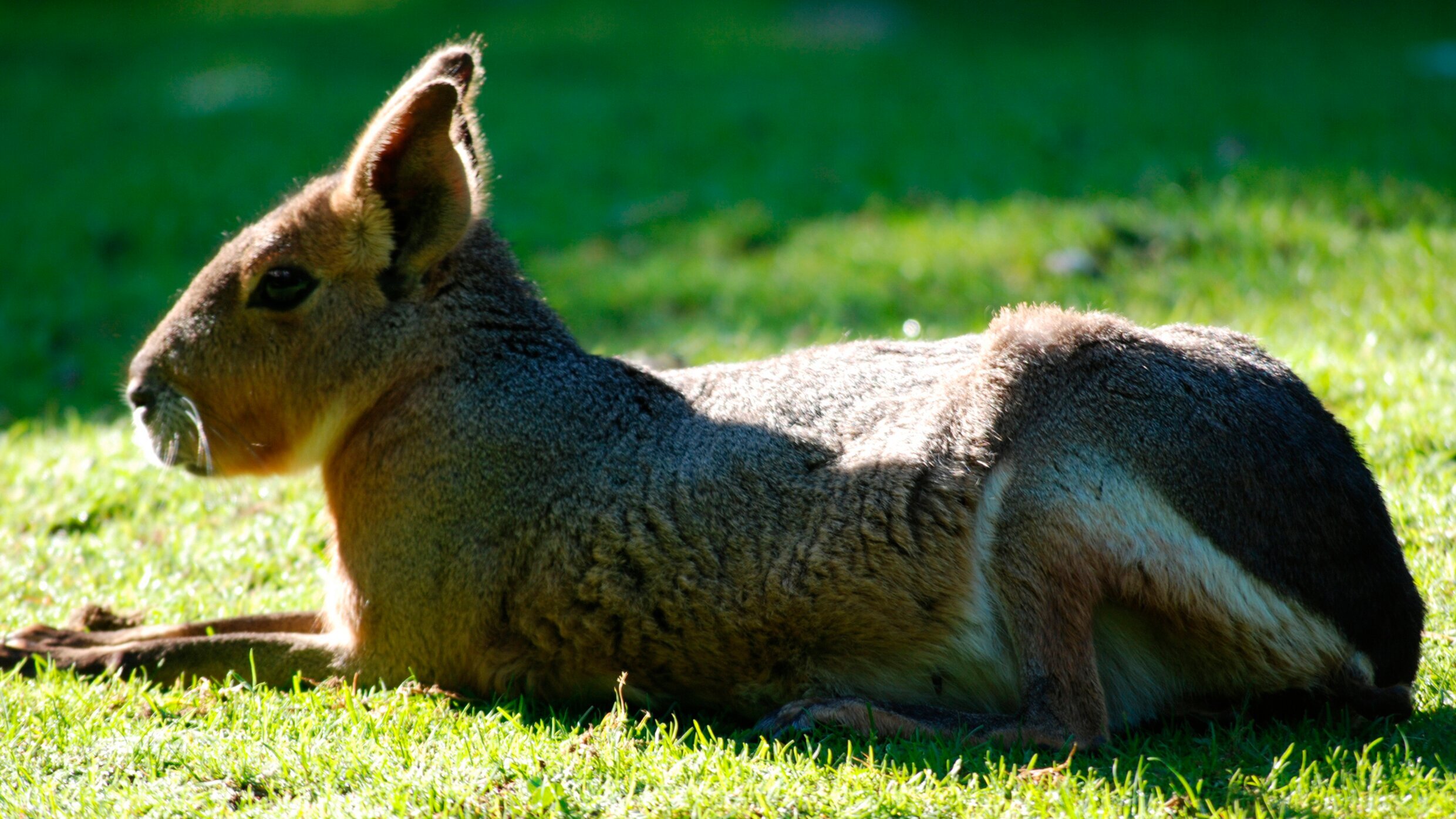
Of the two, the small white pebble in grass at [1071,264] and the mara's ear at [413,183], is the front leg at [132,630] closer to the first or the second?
the mara's ear at [413,183]

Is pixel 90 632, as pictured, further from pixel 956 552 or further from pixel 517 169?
pixel 517 169

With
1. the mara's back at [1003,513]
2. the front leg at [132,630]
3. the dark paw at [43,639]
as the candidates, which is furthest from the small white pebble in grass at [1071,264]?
the dark paw at [43,639]

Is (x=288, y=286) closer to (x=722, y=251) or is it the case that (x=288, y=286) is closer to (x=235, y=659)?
(x=235, y=659)

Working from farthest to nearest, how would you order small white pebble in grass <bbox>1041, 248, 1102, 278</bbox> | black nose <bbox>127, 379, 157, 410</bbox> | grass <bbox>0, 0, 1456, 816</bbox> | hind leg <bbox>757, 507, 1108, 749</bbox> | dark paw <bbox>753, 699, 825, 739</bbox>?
small white pebble in grass <bbox>1041, 248, 1102, 278</bbox> < black nose <bbox>127, 379, 157, 410</bbox> < dark paw <bbox>753, 699, 825, 739</bbox> < hind leg <bbox>757, 507, 1108, 749</bbox> < grass <bbox>0, 0, 1456, 816</bbox>

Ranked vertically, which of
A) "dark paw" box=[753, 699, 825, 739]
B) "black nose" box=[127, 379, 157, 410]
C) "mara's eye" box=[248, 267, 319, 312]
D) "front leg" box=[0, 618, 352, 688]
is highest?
"mara's eye" box=[248, 267, 319, 312]

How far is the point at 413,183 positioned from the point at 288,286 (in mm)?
530

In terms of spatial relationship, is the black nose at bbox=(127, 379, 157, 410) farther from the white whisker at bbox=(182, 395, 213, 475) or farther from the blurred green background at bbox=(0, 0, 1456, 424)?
the blurred green background at bbox=(0, 0, 1456, 424)

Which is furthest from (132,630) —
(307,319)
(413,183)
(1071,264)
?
(1071,264)

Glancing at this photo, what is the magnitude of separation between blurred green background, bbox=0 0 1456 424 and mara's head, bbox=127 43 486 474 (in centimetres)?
84

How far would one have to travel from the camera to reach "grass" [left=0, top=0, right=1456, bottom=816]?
11.0 feet

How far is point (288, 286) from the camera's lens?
4336mm

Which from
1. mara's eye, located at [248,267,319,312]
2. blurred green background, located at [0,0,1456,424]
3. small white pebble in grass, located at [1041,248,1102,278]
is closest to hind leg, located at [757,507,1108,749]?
mara's eye, located at [248,267,319,312]

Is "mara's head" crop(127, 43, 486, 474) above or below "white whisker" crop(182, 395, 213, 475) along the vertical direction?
above

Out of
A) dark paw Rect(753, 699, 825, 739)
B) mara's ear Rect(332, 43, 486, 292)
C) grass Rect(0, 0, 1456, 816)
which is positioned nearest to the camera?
grass Rect(0, 0, 1456, 816)
